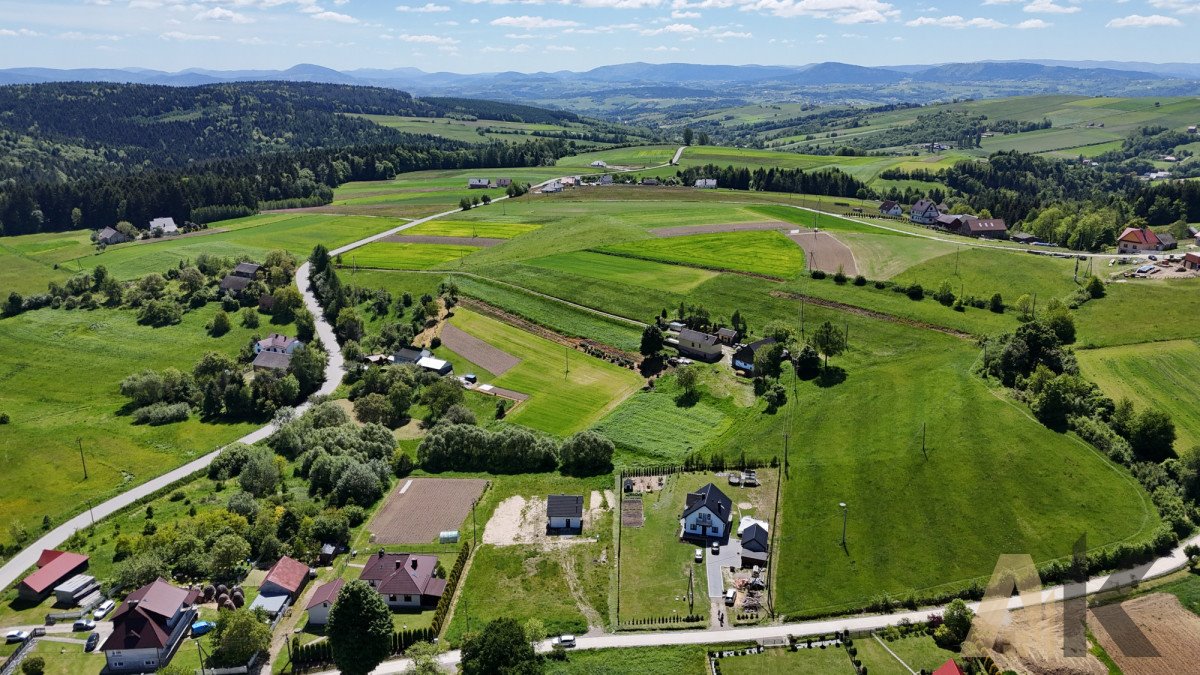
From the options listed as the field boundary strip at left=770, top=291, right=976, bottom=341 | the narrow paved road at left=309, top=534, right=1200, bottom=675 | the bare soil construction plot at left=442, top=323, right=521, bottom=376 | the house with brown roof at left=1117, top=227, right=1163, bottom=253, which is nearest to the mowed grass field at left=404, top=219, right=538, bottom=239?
the bare soil construction plot at left=442, top=323, right=521, bottom=376

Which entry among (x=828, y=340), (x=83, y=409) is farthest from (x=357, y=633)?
(x=83, y=409)

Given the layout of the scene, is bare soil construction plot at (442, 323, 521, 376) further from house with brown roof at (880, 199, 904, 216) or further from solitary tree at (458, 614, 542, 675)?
house with brown roof at (880, 199, 904, 216)

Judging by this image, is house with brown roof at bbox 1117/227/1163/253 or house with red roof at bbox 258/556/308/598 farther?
house with brown roof at bbox 1117/227/1163/253

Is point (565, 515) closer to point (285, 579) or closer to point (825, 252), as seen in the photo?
point (285, 579)

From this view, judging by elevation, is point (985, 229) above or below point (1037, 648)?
above

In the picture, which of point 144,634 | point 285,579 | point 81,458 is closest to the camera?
point 144,634

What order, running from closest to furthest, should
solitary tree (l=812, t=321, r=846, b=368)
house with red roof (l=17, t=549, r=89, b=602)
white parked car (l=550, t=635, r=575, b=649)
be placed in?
white parked car (l=550, t=635, r=575, b=649) → house with red roof (l=17, t=549, r=89, b=602) → solitary tree (l=812, t=321, r=846, b=368)

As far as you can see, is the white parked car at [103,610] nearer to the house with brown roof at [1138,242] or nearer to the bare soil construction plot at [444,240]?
the bare soil construction plot at [444,240]

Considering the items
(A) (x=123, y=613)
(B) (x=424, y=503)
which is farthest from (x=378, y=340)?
(A) (x=123, y=613)
